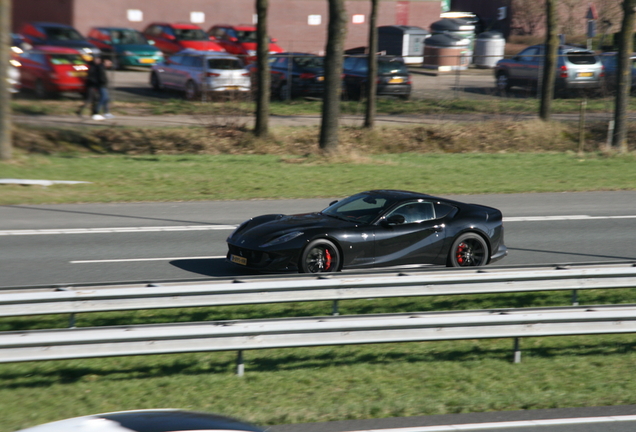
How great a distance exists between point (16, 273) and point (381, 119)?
18.7 metres

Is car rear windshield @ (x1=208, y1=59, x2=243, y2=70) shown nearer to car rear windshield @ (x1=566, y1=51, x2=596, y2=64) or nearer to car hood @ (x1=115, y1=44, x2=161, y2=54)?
car hood @ (x1=115, y1=44, x2=161, y2=54)

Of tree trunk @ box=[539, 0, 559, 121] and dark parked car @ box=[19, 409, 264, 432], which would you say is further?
tree trunk @ box=[539, 0, 559, 121]

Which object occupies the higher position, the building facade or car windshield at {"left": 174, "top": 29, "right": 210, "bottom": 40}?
the building facade

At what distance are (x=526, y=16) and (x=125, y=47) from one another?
2919 centimetres

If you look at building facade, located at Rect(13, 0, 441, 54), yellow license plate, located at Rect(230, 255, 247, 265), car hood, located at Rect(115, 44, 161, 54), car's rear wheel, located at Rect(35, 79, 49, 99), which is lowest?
yellow license plate, located at Rect(230, 255, 247, 265)

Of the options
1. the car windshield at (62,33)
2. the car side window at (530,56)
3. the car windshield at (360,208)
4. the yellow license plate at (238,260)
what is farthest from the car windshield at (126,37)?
the yellow license plate at (238,260)

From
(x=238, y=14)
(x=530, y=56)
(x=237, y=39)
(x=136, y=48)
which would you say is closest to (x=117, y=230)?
(x=530, y=56)

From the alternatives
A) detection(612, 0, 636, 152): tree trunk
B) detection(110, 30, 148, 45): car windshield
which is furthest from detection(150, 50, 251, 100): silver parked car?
detection(612, 0, 636, 152): tree trunk

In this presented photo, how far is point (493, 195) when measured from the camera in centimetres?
1722

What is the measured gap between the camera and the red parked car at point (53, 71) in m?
26.2

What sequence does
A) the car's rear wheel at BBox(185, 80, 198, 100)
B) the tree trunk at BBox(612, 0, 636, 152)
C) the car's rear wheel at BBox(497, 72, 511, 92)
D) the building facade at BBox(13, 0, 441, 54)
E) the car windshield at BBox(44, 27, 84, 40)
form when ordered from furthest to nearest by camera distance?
the building facade at BBox(13, 0, 441, 54) → the car windshield at BBox(44, 27, 84, 40) → the car's rear wheel at BBox(497, 72, 511, 92) → the car's rear wheel at BBox(185, 80, 198, 100) → the tree trunk at BBox(612, 0, 636, 152)

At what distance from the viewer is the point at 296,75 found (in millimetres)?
29344

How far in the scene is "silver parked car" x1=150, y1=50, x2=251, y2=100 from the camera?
1069 inches

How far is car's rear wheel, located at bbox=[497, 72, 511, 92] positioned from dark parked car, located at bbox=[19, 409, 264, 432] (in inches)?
1190
